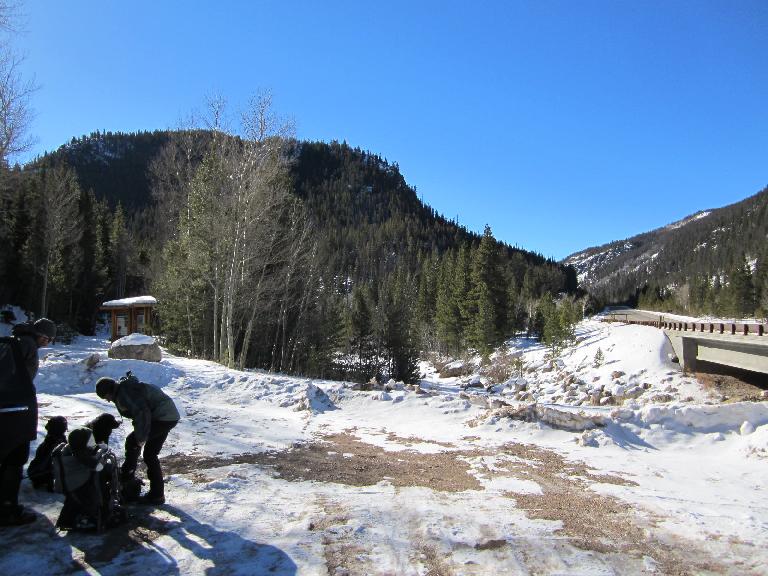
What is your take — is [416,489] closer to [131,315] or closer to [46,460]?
[46,460]

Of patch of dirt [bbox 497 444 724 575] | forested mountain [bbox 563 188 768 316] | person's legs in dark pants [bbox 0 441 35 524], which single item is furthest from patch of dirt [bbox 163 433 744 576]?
forested mountain [bbox 563 188 768 316]

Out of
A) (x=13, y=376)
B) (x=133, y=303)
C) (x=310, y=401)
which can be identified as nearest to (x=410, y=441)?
(x=310, y=401)

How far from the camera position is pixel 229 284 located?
1803 centimetres

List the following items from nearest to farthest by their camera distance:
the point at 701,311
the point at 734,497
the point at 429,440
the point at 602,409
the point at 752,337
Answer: the point at 734,497 < the point at 429,440 < the point at 602,409 < the point at 752,337 < the point at 701,311

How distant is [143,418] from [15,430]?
0.98 metres

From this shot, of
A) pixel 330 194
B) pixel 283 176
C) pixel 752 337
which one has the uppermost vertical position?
pixel 330 194

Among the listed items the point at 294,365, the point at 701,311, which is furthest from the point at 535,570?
the point at 701,311

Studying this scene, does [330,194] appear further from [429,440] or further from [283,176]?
[429,440]

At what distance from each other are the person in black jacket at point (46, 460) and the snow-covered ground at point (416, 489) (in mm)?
134

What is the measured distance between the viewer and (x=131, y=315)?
30.2 meters

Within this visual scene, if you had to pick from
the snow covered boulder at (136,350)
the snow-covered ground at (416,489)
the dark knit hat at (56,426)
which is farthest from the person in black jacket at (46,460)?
the snow covered boulder at (136,350)

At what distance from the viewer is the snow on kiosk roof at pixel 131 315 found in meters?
29.4

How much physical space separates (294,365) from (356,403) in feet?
47.4

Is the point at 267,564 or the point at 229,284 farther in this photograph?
the point at 229,284
